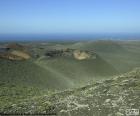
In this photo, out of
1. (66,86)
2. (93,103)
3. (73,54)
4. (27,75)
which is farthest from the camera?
(73,54)

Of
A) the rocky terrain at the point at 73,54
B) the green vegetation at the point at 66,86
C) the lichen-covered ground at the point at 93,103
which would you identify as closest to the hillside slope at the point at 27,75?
the green vegetation at the point at 66,86

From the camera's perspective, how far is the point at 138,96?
12.0 m

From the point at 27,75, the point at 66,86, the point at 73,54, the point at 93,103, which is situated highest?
the point at 93,103

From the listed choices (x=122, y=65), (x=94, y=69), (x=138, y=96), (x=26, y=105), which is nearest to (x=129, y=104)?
(x=138, y=96)

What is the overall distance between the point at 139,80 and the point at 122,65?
2957cm

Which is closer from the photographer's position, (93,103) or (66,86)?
(93,103)

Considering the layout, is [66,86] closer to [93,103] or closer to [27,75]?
[27,75]

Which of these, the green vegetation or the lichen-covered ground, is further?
the green vegetation

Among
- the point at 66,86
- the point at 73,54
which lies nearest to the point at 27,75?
the point at 66,86

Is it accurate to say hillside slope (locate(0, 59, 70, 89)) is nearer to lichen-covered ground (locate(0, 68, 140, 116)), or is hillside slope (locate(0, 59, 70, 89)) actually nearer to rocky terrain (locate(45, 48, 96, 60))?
rocky terrain (locate(45, 48, 96, 60))

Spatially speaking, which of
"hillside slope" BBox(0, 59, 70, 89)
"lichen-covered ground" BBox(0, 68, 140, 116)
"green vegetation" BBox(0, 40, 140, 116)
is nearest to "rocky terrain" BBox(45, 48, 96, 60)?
"green vegetation" BBox(0, 40, 140, 116)

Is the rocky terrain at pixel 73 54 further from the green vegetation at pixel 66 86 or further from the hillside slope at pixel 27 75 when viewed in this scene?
the hillside slope at pixel 27 75

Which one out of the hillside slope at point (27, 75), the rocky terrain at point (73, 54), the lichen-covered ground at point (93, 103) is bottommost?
the hillside slope at point (27, 75)

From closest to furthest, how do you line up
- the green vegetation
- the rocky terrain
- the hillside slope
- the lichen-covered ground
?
1. the lichen-covered ground
2. the green vegetation
3. the hillside slope
4. the rocky terrain
